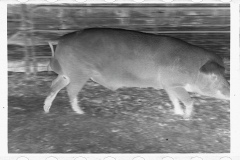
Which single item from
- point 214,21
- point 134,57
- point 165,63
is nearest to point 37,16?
point 134,57

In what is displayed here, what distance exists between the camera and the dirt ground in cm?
236

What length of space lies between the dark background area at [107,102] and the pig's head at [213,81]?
163 millimetres

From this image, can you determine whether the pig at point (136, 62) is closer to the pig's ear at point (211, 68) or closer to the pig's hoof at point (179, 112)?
the pig's ear at point (211, 68)

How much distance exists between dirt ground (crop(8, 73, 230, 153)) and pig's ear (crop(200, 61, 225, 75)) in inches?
15.3

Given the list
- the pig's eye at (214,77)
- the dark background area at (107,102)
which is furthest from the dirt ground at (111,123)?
Answer: the pig's eye at (214,77)

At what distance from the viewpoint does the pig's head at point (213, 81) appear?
8.57 feet

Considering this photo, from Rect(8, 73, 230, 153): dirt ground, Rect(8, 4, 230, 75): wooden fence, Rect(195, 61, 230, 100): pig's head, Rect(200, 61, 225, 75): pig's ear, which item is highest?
Rect(8, 4, 230, 75): wooden fence

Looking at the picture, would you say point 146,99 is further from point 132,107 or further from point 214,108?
point 214,108

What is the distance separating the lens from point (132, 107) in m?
2.95

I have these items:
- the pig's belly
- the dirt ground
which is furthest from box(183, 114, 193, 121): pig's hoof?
the pig's belly

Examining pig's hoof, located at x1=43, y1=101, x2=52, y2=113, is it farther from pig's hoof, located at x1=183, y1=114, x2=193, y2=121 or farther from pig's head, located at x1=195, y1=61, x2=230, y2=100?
pig's head, located at x1=195, y1=61, x2=230, y2=100

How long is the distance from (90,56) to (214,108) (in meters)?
1.24
